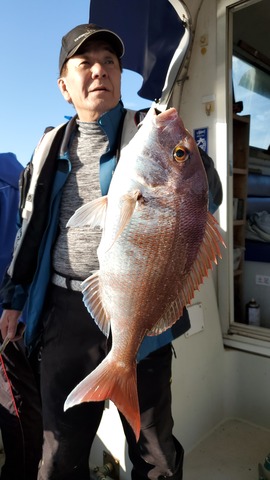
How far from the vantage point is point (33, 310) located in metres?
1.82

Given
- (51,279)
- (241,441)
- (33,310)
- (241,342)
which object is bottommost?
(241,441)

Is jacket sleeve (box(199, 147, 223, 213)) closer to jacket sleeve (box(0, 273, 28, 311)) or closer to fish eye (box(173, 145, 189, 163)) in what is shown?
fish eye (box(173, 145, 189, 163))

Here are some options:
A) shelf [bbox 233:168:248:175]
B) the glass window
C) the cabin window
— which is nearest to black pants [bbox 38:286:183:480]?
the cabin window

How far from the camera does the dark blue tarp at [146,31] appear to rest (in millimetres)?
3037

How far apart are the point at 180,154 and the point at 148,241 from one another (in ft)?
1.04

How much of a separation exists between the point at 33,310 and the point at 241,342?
195 cm

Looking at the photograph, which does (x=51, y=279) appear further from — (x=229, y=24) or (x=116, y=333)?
(x=229, y=24)

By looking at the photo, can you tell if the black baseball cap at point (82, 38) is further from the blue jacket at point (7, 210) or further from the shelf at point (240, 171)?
the shelf at point (240, 171)

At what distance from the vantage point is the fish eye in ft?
4.19

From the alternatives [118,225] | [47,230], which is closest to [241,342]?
[47,230]

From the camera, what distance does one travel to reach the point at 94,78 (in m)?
1.66

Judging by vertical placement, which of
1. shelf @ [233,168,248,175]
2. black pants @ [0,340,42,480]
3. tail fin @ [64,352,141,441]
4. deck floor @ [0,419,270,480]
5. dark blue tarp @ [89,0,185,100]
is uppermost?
dark blue tarp @ [89,0,185,100]

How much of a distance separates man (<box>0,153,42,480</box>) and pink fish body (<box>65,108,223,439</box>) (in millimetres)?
1210

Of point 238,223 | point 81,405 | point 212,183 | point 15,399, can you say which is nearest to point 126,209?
point 212,183
